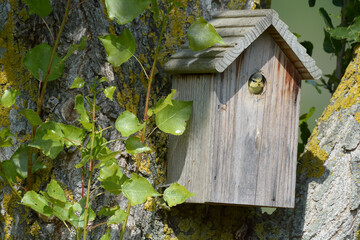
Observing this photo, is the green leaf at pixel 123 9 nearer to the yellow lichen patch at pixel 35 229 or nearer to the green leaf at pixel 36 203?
the green leaf at pixel 36 203

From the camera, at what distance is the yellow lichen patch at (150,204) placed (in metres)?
2.35

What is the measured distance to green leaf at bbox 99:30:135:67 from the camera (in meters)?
2.12

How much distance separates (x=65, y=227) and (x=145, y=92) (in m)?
0.52

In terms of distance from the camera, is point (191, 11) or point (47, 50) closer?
point (47, 50)

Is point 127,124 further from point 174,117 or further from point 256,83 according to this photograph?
point 256,83

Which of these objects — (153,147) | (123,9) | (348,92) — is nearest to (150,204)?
(153,147)

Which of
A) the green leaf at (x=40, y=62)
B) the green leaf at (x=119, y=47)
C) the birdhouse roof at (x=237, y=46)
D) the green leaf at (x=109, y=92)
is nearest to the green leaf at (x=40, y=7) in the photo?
the green leaf at (x=40, y=62)

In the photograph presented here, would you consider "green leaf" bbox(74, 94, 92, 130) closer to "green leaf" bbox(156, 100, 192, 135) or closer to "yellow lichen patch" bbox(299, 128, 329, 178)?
"green leaf" bbox(156, 100, 192, 135)

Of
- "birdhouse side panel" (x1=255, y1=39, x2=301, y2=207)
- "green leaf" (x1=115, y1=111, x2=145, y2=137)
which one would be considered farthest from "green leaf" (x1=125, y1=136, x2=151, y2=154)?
"birdhouse side panel" (x1=255, y1=39, x2=301, y2=207)

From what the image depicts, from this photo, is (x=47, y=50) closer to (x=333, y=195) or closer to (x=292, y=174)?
(x=292, y=174)

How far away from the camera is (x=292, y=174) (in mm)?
2363

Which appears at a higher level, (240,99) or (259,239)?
(240,99)

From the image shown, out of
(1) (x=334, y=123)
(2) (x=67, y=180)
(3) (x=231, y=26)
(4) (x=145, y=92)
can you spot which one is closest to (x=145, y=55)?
(4) (x=145, y=92)

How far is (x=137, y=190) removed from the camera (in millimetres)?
2047
